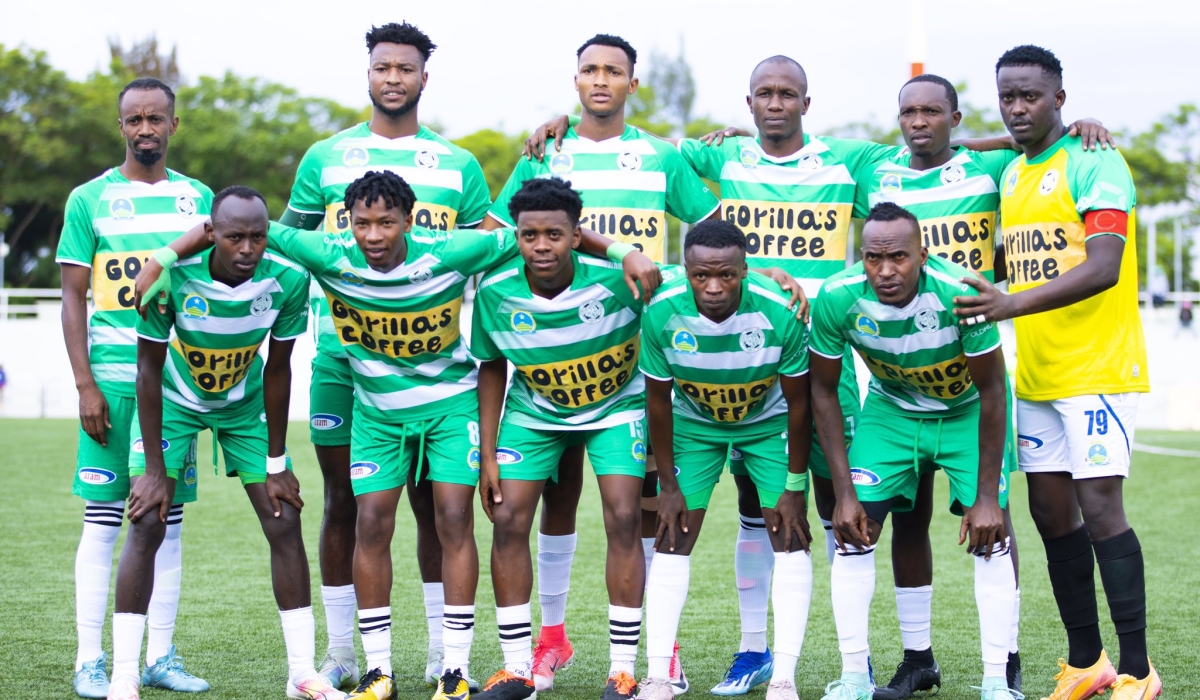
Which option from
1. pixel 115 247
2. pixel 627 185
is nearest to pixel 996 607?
pixel 627 185

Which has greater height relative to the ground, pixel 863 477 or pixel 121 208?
pixel 121 208

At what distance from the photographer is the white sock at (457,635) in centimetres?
471

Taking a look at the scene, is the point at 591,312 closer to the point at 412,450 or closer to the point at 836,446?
the point at 412,450

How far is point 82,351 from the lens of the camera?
16.9 ft

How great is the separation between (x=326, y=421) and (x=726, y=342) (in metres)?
1.83

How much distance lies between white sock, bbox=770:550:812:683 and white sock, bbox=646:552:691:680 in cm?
39

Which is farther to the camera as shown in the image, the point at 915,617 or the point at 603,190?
the point at 603,190

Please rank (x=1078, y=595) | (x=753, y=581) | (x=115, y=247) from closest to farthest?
(x=1078, y=595) → (x=115, y=247) → (x=753, y=581)

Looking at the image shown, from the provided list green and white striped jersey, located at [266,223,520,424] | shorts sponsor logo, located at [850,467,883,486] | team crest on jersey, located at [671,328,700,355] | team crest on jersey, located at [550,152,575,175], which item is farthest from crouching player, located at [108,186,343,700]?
shorts sponsor logo, located at [850,467,883,486]

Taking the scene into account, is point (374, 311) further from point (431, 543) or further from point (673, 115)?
point (673, 115)

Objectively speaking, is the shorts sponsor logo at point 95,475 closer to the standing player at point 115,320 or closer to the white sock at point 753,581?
the standing player at point 115,320

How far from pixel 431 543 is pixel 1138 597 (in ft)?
9.77

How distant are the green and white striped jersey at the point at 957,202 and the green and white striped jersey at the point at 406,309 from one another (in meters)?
1.75

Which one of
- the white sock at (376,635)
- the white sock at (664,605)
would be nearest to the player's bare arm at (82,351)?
the white sock at (376,635)
